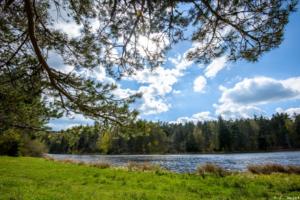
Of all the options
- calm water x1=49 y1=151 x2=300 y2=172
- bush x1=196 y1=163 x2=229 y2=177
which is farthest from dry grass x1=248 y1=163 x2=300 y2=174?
calm water x1=49 y1=151 x2=300 y2=172

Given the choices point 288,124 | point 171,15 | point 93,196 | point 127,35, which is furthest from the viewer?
point 288,124

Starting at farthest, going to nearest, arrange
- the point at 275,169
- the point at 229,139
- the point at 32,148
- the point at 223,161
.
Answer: the point at 229,139, the point at 32,148, the point at 223,161, the point at 275,169

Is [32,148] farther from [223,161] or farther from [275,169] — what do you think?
[275,169]

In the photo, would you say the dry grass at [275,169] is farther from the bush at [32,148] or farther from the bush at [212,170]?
the bush at [32,148]

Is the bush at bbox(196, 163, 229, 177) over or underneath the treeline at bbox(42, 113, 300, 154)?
underneath

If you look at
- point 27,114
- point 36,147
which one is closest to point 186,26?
point 27,114

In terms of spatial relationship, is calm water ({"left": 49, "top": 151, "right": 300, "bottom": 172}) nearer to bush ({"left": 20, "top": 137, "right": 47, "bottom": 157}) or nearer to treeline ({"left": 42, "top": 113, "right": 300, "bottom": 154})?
bush ({"left": 20, "top": 137, "right": 47, "bottom": 157})

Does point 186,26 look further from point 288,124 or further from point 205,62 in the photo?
point 288,124

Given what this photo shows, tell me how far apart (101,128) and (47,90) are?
4.22 feet

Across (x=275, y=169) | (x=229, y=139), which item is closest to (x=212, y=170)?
(x=275, y=169)

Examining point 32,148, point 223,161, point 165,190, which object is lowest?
point 165,190

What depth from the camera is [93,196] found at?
684 cm

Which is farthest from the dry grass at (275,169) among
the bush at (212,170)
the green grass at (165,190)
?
the green grass at (165,190)

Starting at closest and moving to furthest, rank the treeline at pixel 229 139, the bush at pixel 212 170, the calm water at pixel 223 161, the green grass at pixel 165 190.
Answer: the green grass at pixel 165 190 → the bush at pixel 212 170 → the calm water at pixel 223 161 → the treeline at pixel 229 139
